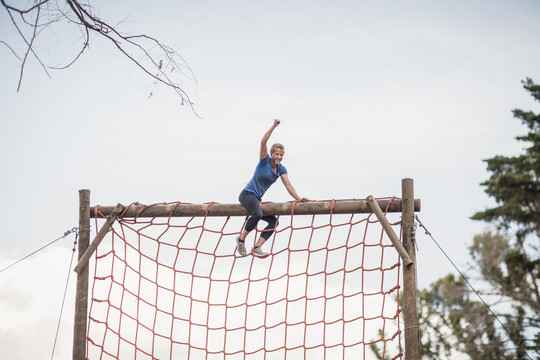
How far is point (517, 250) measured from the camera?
15312 millimetres

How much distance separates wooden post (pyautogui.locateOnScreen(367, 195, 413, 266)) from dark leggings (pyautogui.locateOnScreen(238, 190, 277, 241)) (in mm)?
792

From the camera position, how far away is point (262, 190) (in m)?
4.77

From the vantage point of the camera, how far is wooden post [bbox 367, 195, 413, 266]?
4.27 meters

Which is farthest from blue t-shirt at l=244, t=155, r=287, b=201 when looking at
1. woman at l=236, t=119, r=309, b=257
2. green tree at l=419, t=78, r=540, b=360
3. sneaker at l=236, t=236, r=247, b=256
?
green tree at l=419, t=78, r=540, b=360

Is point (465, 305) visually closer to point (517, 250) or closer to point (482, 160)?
point (517, 250)

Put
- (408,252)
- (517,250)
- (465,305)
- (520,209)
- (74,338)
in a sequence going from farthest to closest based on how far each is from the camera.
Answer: (465,305) < (517,250) < (520,209) < (74,338) < (408,252)

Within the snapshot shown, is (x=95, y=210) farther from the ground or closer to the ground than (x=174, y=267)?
farther from the ground

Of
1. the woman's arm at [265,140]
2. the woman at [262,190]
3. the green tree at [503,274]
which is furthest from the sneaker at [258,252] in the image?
the green tree at [503,274]

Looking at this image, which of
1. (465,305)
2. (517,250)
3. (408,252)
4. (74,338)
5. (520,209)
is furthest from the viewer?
(465,305)

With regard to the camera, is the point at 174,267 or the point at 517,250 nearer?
the point at 174,267

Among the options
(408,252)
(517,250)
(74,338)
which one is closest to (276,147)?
(408,252)

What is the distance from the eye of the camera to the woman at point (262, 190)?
15.3 feet

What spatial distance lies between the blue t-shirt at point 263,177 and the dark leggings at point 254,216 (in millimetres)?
63

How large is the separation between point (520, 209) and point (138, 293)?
447 inches
